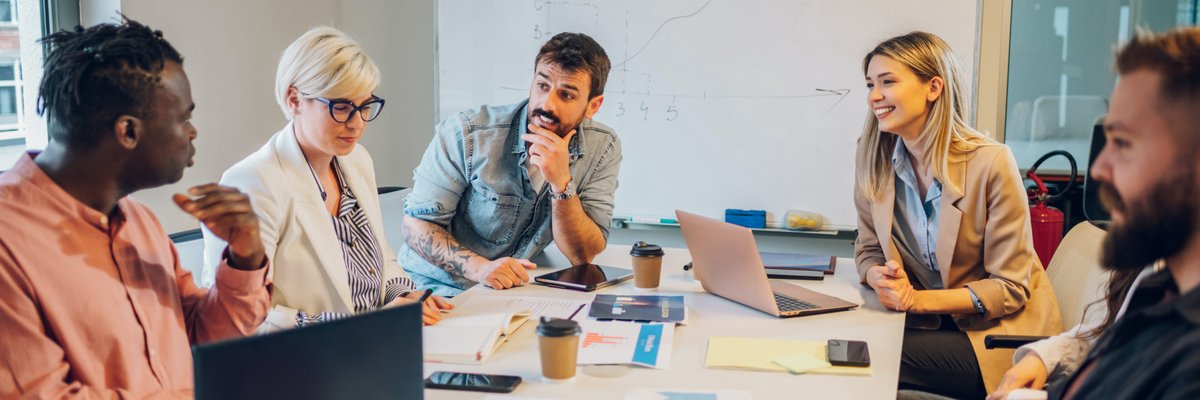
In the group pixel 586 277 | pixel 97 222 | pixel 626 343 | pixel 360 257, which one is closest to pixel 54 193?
pixel 97 222

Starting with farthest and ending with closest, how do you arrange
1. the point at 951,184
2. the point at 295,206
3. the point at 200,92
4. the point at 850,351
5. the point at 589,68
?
the point at 200,92
the point at 589,68
the point at 951,184
the point at 295,206
the point at 850,351

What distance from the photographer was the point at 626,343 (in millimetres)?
1806

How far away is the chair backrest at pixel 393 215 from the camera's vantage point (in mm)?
4027

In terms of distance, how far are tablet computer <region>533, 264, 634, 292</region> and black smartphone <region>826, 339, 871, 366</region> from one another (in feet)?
2.26

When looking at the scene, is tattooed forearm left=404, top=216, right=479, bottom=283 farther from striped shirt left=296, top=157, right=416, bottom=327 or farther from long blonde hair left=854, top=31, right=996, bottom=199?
long blonde hair left=854, top=31, right=996, bottom=199

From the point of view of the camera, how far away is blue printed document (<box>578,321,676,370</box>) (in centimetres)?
170

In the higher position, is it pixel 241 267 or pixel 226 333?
pixel 241 267

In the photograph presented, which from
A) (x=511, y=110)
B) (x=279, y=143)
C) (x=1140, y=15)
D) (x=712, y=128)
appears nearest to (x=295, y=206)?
(x=279, y=143)

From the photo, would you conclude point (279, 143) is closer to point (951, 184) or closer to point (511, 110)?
point (511, 110)

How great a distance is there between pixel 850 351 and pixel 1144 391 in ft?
2.33

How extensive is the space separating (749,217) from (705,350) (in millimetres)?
1843

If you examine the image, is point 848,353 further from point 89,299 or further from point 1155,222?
point 89,299

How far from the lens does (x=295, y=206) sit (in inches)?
78.2

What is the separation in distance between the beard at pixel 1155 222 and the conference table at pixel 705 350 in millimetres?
503
